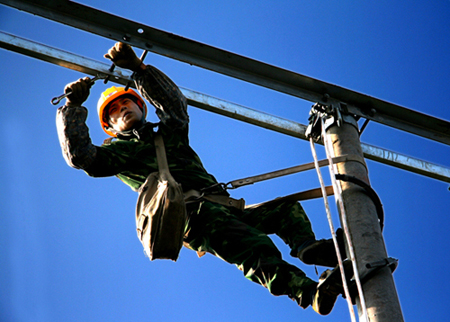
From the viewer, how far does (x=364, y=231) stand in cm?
409

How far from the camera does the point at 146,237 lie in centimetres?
466

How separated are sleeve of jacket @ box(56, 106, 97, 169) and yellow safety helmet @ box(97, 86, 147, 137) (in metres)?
0.89

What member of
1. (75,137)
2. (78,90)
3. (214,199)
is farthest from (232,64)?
(75,137)

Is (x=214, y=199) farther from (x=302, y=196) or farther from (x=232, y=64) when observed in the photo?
(x=232, y=64)

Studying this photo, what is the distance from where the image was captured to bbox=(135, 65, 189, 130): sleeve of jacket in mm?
5309

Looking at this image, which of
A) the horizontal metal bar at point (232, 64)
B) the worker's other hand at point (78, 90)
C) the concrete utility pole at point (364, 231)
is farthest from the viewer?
the worker's other hand at point (78, 90)

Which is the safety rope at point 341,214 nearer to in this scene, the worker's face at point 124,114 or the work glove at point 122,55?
the work glove at point 122,55

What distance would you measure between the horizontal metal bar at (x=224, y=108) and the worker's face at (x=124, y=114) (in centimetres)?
31

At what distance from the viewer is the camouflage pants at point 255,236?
15.2 feet

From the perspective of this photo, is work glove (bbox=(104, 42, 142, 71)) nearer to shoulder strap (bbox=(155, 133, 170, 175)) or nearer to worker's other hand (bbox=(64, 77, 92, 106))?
worker's other hand (bbox=(64, 77, 92, 106))

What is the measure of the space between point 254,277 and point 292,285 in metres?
0.38

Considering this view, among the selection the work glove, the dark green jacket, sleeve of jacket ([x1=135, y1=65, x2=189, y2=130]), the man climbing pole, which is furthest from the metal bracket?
the work glove

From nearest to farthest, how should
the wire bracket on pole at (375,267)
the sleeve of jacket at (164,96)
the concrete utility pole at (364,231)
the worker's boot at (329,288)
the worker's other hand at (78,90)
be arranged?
the concrete utility pole at (364,231) → the wire bracket on pole at (375,267) → the worker's boot at (329,288) → the worker's other hand at (78,90) → the sleeve of jacket at (164,96)

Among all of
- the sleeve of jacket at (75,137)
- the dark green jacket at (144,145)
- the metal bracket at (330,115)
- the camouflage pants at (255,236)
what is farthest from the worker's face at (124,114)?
the metal bracket at (330,115)
